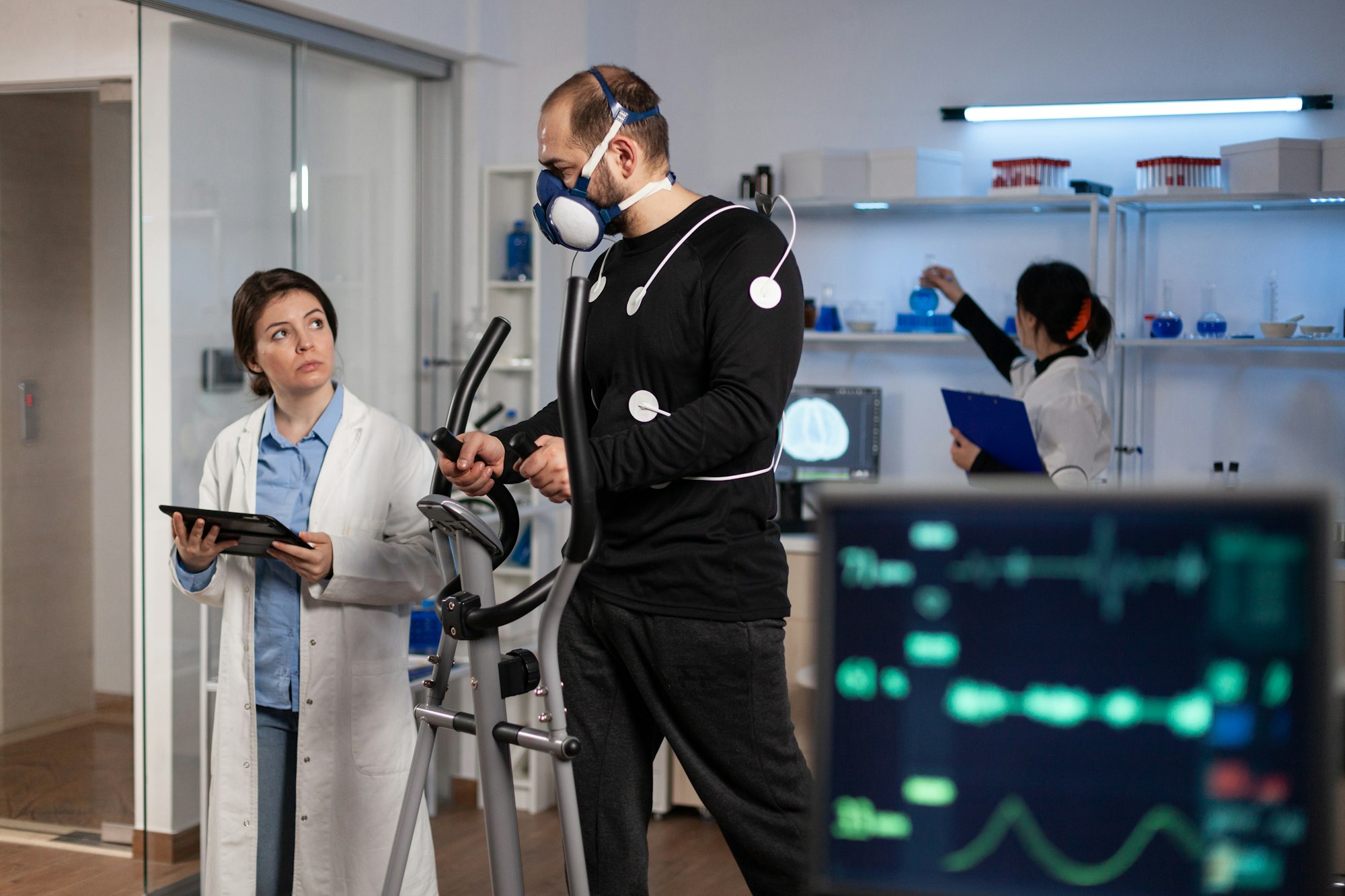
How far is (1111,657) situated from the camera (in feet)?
2.28

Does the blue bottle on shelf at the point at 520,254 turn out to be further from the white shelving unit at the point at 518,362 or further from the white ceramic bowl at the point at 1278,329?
the white ceramic bowl at the point at 1278,329

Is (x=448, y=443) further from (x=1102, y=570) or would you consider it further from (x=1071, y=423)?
(x=1071, y=423)

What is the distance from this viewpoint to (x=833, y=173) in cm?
386

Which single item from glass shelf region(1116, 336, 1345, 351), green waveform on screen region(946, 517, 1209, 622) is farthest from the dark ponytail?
green waveform on screen region(946, 517, 1209, 622)

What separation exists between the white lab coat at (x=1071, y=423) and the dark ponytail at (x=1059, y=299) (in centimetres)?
8

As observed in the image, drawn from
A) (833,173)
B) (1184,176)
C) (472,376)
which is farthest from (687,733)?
(1184,176)

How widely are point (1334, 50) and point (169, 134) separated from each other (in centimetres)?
325

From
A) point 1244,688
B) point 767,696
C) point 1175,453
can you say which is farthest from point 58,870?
point 1175,453

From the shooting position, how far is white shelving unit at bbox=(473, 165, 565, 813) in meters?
3.74

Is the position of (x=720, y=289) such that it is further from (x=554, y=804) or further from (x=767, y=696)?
(x=554, y=804)

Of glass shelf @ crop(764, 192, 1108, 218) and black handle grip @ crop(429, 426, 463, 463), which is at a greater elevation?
glass shelf @ crop(764, 192, 1108, 218)

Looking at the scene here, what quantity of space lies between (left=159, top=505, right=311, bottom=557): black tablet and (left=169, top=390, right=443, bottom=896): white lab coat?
4.0 inches

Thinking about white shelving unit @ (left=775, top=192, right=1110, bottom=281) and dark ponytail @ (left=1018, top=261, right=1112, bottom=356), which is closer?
dark ponytail @ (left=1018, top=261, right=1112, bottom=356)

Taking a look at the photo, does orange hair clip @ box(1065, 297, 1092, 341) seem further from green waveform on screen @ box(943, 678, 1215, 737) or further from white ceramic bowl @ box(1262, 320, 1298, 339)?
green waveform on screen @ box(943, 678, 1215, 737)
